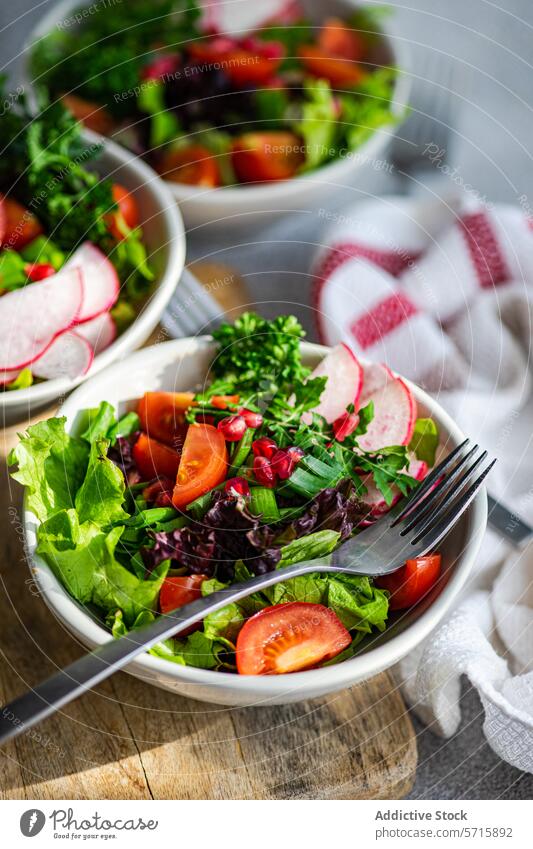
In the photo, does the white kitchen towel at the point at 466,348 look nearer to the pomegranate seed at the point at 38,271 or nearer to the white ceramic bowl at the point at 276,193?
the white ceramic bowl at the point at 276,193

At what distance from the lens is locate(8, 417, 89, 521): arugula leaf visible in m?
0.58

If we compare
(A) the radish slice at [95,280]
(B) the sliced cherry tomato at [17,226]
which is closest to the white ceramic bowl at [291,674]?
(A) the radish slice at [95,280]

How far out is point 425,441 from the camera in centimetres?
64

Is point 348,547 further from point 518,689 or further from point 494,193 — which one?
point 494,193

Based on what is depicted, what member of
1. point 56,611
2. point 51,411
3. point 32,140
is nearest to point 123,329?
point 51,411

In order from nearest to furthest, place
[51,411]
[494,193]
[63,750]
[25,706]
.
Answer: [25,706] → [63,750] → [51,411] → [494,193]

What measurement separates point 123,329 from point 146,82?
37cm

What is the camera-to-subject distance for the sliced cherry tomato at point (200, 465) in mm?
584

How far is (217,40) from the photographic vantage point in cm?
103

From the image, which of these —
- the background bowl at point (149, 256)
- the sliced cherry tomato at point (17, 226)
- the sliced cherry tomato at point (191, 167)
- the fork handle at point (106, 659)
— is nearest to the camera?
the fork handle at point (106, 659)

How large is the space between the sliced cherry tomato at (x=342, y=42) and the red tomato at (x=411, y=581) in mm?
713

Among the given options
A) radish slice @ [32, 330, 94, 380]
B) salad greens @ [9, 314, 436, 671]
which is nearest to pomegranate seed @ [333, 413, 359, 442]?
salad greens @ [9, 314, 436, 671]

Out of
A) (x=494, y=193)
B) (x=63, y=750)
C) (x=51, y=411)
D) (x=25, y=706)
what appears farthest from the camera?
(x=494, y=193)

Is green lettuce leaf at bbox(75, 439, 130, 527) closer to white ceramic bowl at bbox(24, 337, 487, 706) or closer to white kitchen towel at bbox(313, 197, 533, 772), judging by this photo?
white ceramic bowl at bbox(24, 337, 487, 706)
